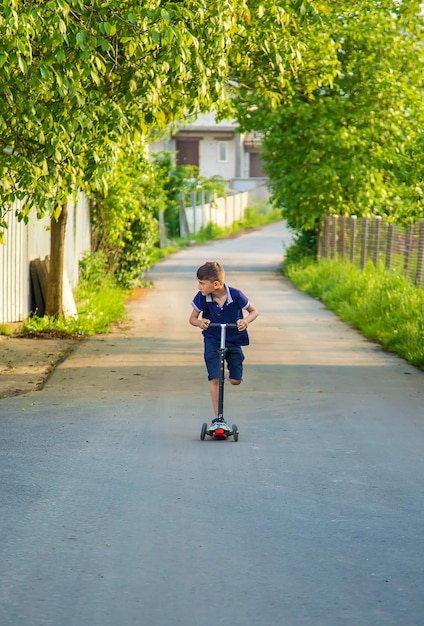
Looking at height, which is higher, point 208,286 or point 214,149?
point 214,149

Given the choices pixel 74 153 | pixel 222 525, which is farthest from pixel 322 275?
pixel 222 525

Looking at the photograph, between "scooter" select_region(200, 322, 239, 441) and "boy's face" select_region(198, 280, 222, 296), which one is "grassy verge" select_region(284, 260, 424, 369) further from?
"boy's face" select_region(198, 280, 222, 296)

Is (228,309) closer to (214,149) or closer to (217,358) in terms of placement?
(217,358)

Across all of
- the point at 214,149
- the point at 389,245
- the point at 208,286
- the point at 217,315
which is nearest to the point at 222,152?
the point at 214,149

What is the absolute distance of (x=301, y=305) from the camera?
23.3 m

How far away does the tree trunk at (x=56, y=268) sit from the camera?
1736 cm

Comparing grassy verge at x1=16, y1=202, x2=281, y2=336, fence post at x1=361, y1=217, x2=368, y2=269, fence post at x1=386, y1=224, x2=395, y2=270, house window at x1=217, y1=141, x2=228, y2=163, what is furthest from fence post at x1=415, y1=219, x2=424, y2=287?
house window at x1=217, y1=141, x2=228, y2=163

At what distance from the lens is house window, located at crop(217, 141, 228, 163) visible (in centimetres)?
7269

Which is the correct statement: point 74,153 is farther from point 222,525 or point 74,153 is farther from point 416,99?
point 416,99

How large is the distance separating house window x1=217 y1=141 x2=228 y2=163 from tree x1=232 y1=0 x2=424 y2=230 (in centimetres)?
4209

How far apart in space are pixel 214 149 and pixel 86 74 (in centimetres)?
6250

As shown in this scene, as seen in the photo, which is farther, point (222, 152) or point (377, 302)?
point (222, 152)

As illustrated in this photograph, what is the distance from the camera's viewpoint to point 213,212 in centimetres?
5738

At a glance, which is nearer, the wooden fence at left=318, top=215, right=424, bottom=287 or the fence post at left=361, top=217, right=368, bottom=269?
the wooden fence at left=318, top=215, right=424, bottom=287
